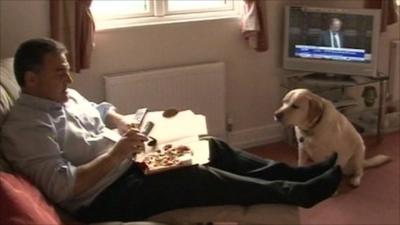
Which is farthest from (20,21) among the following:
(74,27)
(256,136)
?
(256,136)

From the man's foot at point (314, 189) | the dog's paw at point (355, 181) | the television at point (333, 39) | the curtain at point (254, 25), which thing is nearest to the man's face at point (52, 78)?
the man's foot at point (314, 189)

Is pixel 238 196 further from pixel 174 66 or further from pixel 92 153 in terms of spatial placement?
pixel 174 66

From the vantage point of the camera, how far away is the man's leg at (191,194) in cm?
205

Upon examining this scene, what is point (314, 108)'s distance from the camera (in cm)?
314

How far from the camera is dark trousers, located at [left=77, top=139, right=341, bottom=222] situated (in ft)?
6.72

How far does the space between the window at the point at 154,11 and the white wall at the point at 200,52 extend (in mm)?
70

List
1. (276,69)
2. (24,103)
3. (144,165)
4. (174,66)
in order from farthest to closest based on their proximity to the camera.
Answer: (276,69), (174,66), (144,165), (24,103)

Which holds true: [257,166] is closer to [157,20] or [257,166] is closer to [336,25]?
[157,20]

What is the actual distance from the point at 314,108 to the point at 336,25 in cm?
84

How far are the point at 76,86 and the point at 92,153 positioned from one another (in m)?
1.24

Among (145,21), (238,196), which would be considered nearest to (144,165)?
(238,196)

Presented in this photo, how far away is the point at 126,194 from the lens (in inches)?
81.7

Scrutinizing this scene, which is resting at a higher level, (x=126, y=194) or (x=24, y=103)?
(x=24, y=103)

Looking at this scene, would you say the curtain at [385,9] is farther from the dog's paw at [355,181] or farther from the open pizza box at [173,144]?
the open pizza box at [173,144]
